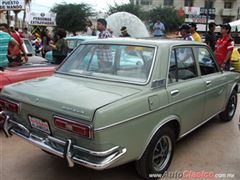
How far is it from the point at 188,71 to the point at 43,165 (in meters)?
2.27

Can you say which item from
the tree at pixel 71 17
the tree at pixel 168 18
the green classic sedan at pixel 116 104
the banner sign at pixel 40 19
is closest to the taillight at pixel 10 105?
the green classic sedan at pixel 116 104

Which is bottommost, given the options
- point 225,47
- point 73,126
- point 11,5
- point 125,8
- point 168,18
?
point 73,126

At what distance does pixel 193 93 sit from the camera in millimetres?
3758

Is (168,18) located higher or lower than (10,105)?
higher

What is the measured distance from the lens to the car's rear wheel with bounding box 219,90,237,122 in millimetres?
5270

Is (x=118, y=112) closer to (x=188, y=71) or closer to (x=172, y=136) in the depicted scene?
(x=172, y=136)

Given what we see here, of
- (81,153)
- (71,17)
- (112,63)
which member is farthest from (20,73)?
(71,17)

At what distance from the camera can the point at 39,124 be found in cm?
301

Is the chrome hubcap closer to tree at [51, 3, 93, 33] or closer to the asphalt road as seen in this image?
the asphalt road

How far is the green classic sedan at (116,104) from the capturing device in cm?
262

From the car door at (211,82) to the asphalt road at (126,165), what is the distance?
0.48 m

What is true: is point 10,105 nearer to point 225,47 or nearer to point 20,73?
point 20,73

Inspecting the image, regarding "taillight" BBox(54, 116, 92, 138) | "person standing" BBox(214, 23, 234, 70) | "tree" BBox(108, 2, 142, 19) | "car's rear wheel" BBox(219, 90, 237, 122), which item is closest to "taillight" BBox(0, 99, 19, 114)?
"taillight" BBox(54, 116, 92, 138)

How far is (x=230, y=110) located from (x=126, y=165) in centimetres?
278
